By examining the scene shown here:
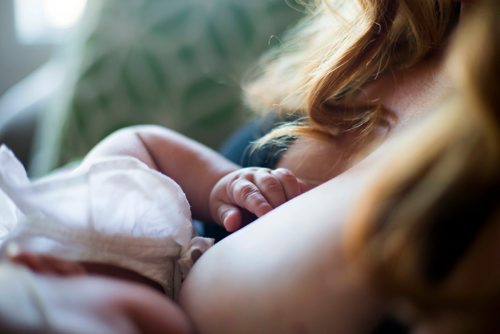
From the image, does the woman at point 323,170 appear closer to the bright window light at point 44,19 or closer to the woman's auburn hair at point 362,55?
the woman's auburn hair at point 362,55

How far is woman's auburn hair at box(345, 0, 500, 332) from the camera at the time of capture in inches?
16.6

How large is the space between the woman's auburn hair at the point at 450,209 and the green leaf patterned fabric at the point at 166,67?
70cm

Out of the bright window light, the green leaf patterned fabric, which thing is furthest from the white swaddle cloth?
the bright window light

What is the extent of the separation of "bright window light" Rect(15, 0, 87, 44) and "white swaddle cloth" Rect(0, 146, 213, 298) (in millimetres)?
1231

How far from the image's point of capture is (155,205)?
1.96 ft

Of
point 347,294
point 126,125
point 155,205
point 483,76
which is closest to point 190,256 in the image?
point 155,205

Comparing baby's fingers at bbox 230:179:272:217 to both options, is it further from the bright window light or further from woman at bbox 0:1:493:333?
the bright window light

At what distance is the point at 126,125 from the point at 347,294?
28.5 inches

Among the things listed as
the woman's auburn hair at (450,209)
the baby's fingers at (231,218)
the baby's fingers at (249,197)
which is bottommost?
the baby's fingers at (231,218)

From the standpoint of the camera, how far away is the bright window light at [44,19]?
1.74 metres

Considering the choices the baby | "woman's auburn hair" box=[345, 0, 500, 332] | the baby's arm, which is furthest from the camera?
the baby's arm

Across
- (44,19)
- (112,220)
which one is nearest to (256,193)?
(112,220)

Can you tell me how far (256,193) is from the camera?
65 centimetres

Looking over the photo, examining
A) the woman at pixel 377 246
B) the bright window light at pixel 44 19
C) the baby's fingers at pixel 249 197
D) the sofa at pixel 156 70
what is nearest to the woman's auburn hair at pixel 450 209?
the woman at pixel 377 246
